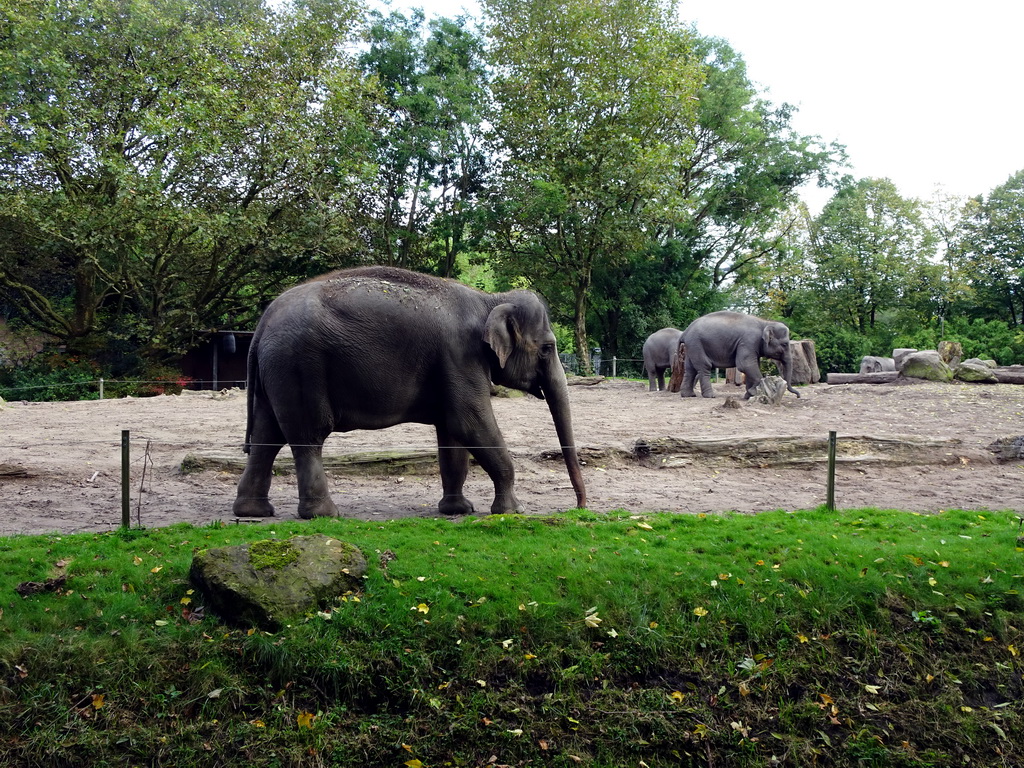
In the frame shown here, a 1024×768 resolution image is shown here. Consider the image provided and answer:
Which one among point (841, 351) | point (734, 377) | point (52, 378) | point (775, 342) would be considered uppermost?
point (841, 351)

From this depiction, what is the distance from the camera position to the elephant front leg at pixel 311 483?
825 cm

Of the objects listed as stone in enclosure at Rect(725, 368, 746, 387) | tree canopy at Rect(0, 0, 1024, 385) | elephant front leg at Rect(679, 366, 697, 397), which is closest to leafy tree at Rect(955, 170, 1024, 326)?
tree canopy at Rect(0, 0, 1024, 385)

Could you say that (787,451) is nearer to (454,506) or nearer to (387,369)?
(454,506)

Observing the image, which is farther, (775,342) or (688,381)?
(688,381)

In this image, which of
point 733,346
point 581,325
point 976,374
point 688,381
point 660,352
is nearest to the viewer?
point 733,346

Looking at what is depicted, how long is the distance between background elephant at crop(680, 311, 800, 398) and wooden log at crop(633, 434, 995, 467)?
8.71 metres

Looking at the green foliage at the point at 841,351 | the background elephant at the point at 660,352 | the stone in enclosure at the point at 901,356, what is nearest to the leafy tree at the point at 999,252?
the green foliage at the point at 841,351

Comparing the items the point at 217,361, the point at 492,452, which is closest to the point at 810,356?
the point at 217,361

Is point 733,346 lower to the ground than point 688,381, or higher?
higher

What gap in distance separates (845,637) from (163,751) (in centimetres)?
505

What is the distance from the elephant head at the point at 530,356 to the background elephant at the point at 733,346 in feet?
42.1

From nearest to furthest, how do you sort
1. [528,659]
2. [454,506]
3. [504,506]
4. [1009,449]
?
1. [528,659]
2. [504,506]
3. [454,506]
4. [1009,449]

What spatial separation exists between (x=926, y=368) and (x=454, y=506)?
65.9ft

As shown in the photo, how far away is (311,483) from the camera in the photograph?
829 cm
